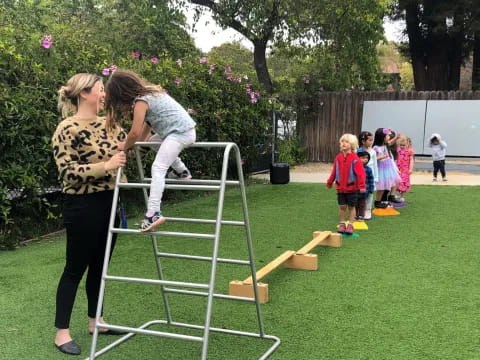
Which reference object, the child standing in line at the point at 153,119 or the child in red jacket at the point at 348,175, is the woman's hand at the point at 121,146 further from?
the child in red jacket at the point at 348,175

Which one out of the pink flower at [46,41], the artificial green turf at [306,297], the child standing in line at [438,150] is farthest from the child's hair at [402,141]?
the pink flower at [46,41]

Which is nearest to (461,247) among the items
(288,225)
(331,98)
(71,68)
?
(288,225)

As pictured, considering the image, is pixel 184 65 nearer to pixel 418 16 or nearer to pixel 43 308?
pixel 43 308

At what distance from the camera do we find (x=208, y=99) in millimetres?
10164

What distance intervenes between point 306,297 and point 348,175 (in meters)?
2.58

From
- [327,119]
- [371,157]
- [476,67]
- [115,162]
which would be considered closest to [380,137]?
[371,157]

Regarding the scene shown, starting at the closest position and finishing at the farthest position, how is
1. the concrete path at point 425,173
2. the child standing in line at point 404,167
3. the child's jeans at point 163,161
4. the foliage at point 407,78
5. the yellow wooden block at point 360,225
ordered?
the child's jeans at point 163,161, the yellow wooden block at point 360,225, the child standing in line at point 404,167, the concrete path at point 425,173, the foliage at point 407,78

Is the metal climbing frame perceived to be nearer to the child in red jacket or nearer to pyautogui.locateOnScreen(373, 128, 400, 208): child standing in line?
the child in red jacket

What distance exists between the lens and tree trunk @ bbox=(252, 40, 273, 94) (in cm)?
1549

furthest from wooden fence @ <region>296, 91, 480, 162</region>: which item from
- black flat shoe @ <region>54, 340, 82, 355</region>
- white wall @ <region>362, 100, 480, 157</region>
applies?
black flat shoe @ <region>54, 340, 82, 355</region>

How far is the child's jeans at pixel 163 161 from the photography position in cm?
295

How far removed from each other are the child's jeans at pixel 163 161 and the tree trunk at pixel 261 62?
12795mm

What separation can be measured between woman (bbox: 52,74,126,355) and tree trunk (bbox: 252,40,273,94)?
12667mm

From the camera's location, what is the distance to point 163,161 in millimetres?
3064
